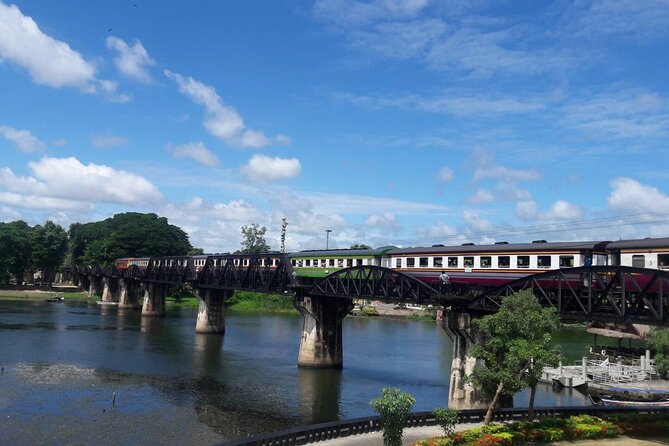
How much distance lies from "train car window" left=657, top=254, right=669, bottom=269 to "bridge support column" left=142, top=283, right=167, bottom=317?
102159 millimetres

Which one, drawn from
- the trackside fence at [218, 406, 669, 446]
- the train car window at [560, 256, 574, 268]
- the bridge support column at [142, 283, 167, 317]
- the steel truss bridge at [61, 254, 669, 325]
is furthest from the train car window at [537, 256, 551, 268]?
the bridge support column at [142, 283, 167, 317]

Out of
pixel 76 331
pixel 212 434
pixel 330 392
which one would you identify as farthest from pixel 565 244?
pixel 76 331

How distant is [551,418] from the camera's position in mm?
32219

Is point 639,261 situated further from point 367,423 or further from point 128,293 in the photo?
point 128,293

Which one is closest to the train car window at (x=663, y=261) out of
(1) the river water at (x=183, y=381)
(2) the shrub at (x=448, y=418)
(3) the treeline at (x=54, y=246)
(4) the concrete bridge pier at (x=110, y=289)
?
(2) the shrub at (x=448, y=418)

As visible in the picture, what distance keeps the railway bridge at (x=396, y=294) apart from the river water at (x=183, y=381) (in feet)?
14.2

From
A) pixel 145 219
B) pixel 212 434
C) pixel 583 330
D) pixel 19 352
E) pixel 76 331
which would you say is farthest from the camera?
pixel 145 219

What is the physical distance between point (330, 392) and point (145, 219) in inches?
6230

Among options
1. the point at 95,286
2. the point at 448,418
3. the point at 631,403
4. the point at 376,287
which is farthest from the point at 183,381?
the point at 95,286

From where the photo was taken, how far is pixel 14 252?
523ft

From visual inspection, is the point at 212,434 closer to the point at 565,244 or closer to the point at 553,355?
the point at 553,355

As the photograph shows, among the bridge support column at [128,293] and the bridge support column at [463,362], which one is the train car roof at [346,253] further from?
the bridge support column at [128,293]

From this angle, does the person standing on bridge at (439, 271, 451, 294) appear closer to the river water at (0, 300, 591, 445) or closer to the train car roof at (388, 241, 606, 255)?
the train car roof at (388, 241, 606, 255)

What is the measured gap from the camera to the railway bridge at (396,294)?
35281 mm
